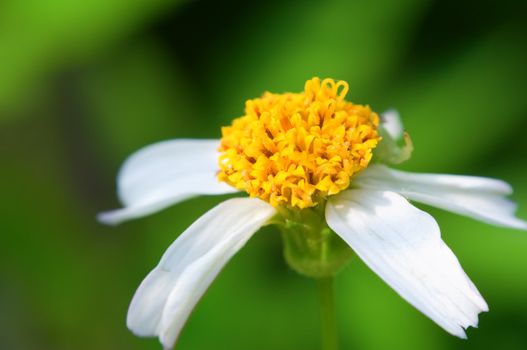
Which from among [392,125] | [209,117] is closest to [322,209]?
[392,125]

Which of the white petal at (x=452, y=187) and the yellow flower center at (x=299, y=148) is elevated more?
the yellow flower center at (x=299, y=148)

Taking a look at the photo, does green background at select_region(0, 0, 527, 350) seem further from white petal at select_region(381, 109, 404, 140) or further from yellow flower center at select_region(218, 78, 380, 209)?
yellow flower center at select_region(218, 78, 380, 209)

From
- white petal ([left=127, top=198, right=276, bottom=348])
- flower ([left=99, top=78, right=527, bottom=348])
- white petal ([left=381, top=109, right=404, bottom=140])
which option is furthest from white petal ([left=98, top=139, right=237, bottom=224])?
white petal ([left=381, top=109, right=404, bottom=140])

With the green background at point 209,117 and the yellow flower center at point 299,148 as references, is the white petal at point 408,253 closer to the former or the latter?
the yellow flower center at point 299,148

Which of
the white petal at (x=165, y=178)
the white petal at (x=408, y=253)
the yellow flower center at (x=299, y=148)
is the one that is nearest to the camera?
the white petal at (x=408, y=253)

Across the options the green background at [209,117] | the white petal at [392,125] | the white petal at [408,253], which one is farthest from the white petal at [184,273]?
the green background at [209,117]

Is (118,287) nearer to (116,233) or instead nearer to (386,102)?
(116,233)
